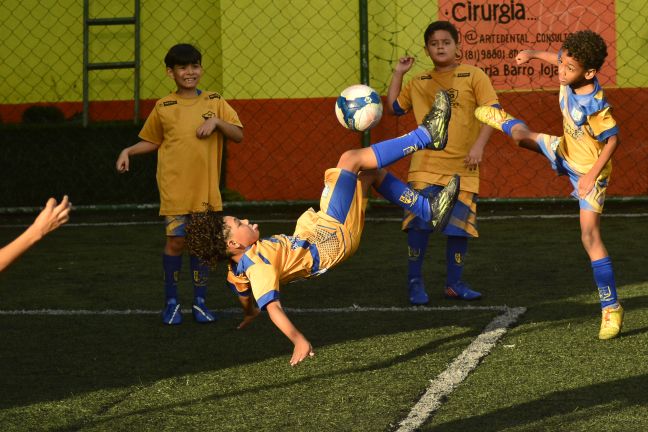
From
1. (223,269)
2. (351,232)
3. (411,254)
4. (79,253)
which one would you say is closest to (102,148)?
(79,253)

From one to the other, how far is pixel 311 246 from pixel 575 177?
1344mm

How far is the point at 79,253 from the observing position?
8992 mm

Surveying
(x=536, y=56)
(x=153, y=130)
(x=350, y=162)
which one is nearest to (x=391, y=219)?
(x=153, y=130)

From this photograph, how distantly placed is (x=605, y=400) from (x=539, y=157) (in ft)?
23.1

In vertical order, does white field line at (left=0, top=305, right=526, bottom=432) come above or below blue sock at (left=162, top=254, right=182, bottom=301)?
below

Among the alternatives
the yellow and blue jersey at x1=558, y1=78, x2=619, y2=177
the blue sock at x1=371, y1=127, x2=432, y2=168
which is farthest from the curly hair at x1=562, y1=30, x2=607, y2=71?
the blue sock at x1=371, y1=127, x2=432, y2=168

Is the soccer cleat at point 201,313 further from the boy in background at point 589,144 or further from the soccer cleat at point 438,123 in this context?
the boy in background at point 589,144

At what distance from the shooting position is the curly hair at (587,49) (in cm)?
549

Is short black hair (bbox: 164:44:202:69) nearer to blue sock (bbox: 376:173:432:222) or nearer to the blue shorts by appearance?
blue sock (bbox: 376:173:432:222)

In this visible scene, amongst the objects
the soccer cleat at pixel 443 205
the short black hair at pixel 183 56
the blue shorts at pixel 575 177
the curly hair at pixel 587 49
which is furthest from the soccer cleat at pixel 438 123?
the short black hair at pixel 183 56

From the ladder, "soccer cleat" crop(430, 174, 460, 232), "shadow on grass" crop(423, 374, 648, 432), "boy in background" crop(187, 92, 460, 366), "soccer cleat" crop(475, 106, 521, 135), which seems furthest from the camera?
the ladder

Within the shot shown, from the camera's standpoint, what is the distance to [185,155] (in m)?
6.49

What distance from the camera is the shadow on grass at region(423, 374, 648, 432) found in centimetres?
419

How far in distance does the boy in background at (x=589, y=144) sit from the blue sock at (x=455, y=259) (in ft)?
3.74
